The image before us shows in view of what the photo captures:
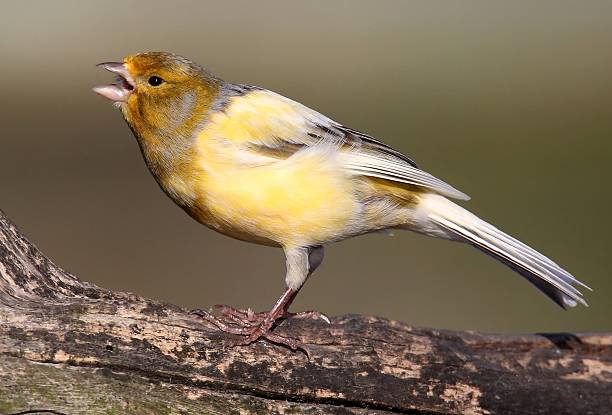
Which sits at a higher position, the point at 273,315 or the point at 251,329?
the point at 273,315

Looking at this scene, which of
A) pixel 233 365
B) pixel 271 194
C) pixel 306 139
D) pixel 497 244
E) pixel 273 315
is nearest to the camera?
pixel 233 365

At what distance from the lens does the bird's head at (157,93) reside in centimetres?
634

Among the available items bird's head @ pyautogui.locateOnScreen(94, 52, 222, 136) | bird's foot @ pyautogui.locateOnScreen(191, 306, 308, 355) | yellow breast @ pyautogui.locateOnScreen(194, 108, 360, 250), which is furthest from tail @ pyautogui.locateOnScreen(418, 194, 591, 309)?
bird's head @ pyautogui.locateOnScreen(94, 52, 222, 136)

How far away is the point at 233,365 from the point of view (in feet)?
19.2

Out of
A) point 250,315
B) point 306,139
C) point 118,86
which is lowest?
point 250,315

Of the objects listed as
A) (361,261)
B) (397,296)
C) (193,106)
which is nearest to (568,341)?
(193,106)

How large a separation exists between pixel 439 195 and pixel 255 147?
4.17ft

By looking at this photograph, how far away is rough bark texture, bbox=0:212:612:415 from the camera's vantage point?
553 cm

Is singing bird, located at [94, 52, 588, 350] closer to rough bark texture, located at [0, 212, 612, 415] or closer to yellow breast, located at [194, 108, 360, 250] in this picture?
yellow breast, located at [194, 108, 360, 250]

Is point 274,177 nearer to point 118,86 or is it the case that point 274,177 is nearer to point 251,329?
point 251,329

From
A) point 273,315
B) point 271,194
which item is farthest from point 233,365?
point 271,194

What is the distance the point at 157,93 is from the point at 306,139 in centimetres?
96

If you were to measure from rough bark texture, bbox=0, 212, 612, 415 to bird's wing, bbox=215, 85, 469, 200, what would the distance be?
91 cm

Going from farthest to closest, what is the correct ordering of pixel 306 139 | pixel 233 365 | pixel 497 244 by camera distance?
1. pixel 497 244
2. pixel 306 139
3. pixel 233 365
